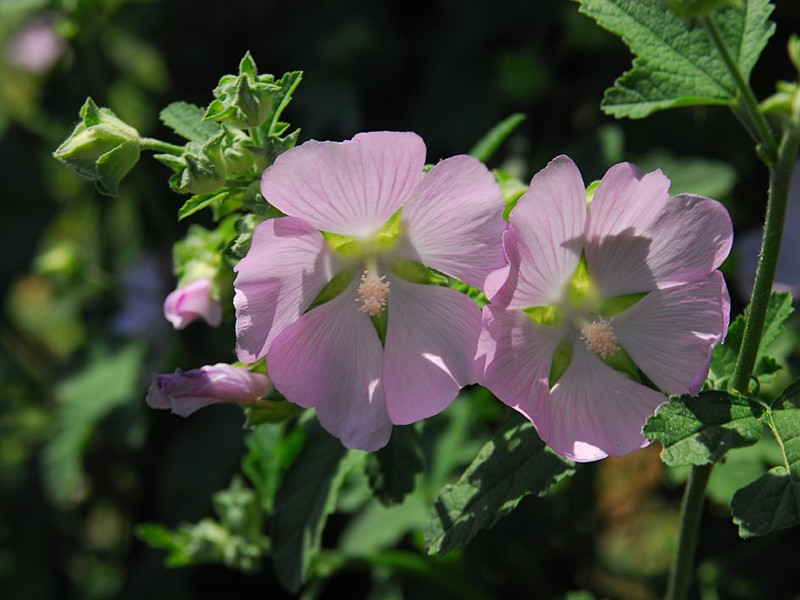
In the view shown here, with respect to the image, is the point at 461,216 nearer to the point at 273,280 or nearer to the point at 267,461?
the point at 273,280

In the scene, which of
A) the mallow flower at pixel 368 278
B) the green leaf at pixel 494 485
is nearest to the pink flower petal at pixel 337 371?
the mallow flower at pixel 368 278

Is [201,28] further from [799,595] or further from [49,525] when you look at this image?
[799,595]

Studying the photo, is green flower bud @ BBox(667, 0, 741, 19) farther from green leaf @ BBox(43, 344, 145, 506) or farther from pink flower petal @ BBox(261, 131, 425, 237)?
green leaf @ BBox(43, 344, 145, 506)

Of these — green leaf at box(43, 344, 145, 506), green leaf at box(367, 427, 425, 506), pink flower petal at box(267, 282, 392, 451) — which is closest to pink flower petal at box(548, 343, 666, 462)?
pink flower petal at box(267, 282, 392, 451)

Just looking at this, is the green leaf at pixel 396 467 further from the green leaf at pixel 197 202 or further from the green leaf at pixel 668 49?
the green leaf at pixel 668 49

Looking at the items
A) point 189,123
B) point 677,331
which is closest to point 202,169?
point 189,123
